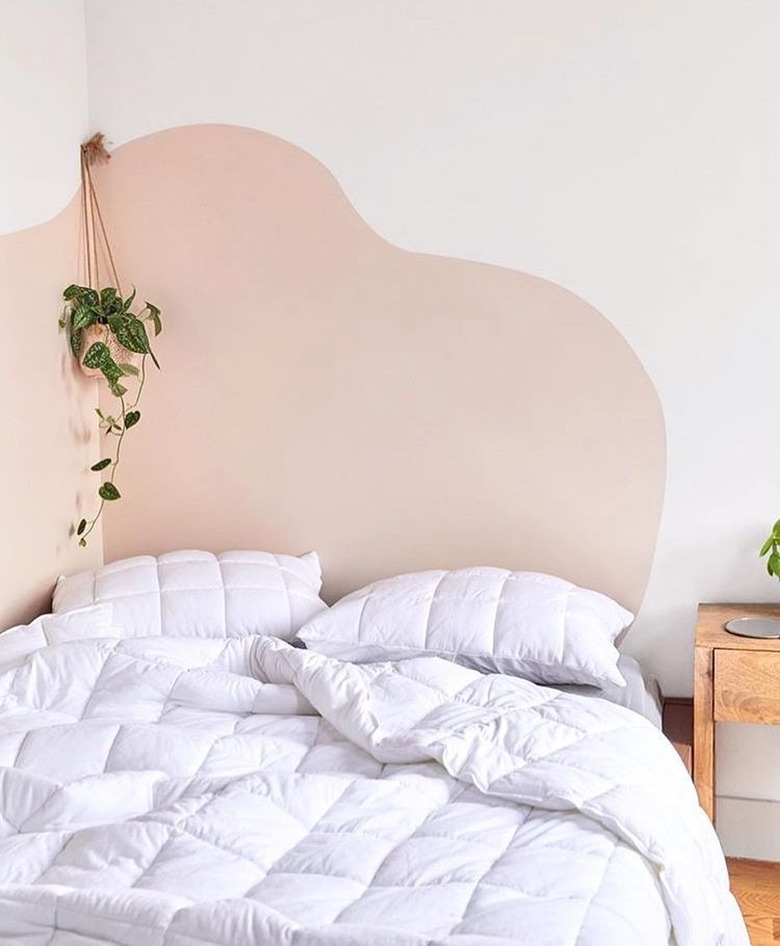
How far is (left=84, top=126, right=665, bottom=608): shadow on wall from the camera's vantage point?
310 centimetres

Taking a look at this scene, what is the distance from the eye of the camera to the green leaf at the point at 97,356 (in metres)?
3.20

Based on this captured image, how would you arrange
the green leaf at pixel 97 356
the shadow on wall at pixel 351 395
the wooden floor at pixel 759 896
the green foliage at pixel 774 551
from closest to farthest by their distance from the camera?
1. the wooden floor at pixel 759 896
2. the green foliage at pixel 774 551
3. the shadow on wall at pixel 351 395
4. the green leaf at pixel 97 356

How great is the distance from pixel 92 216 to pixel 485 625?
157 cm

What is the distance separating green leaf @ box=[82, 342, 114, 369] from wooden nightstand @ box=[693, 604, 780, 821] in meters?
1.64

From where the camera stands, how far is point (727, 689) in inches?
106

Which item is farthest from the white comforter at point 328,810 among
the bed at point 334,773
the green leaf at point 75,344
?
the green leaf at point 75,344

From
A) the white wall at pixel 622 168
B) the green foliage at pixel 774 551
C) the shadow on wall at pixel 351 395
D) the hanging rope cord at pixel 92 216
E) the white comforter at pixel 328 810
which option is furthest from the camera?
the hanging rope cord at pixel 92 216

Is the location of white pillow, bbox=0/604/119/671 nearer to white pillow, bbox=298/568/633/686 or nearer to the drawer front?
white pillow, bbox=298/568/633/686

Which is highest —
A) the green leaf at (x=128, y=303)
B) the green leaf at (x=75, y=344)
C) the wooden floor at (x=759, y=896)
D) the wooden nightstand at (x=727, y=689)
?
the green leaf at (x=128, y=303)

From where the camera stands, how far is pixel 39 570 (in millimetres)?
3160

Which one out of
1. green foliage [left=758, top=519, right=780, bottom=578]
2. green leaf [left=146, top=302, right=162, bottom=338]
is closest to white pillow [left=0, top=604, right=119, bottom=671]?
green leaf [left=146, top=302, right=162, bottom=338]

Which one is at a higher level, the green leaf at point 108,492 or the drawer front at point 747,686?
the green leaf at point 108,492

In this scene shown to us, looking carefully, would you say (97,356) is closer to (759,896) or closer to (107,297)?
(107,297)

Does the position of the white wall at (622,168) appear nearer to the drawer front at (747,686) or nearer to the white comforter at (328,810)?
the drawer front at (747,686)
